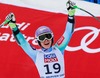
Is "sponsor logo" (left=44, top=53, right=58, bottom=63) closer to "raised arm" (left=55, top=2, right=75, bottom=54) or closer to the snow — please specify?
"raised arm" (left=55, top=2, right=75, bottom=54)

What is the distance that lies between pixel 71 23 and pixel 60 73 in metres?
0.23

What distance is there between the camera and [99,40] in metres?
2.26

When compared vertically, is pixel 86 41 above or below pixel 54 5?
below

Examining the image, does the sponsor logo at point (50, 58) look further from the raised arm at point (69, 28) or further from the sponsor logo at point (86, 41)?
the sponsor logo at point (86, 41)

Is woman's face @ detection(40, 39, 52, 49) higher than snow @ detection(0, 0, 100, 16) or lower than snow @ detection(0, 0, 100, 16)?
lower

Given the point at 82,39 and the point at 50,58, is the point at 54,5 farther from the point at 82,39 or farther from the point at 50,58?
the point at 50,58

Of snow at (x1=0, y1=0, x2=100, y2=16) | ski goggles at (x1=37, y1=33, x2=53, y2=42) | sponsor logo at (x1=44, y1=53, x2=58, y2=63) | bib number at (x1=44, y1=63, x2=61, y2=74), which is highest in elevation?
snow at (x1=0, y1=0, x2=100, y2=16)

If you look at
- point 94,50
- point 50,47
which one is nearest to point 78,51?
point 94,50

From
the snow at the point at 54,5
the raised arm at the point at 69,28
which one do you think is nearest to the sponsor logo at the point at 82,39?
the snow at the point at 54,5

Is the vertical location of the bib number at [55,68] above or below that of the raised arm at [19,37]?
below

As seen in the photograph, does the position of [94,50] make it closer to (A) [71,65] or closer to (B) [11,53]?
(A) [71,65]

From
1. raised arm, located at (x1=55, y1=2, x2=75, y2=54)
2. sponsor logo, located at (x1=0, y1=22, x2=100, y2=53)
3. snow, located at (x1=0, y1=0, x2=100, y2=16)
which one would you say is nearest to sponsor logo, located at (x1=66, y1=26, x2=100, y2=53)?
sponsor logo, located at (x1=0, y1=22, x2=100, y2=53)

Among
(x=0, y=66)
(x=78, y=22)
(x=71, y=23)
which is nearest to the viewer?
(x=71, y=23)

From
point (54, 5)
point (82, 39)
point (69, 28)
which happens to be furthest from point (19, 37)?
point (54, 5)
